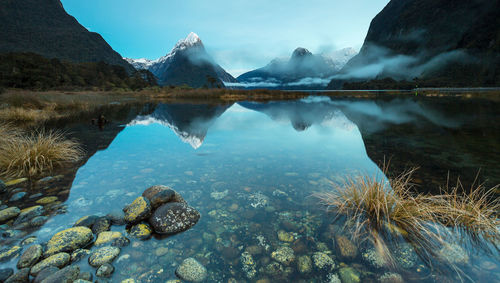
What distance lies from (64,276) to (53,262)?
2.07 feet

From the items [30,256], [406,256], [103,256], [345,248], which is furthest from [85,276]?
[406,256]

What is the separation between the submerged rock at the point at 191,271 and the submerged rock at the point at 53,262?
5.94 ft

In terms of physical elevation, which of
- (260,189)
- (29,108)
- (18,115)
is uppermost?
(29,108)

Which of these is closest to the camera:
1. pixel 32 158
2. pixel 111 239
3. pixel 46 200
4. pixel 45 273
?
pixel 45 273

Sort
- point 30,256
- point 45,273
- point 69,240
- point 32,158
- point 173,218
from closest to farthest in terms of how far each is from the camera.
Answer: point 45,273, point 30,256, point 69,240, point 173,218, point 32,158

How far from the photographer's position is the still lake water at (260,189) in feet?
11.3

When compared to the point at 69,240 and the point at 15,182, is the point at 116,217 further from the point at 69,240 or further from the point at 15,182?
the point at 15,182

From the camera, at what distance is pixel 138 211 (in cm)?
473

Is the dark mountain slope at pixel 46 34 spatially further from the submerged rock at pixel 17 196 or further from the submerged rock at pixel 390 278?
the submerged rock at pixel 390 278

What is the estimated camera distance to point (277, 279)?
3.31 meters

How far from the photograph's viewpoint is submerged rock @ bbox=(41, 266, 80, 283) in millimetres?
2820

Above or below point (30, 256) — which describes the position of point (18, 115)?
above

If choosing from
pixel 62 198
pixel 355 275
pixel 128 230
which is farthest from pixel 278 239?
pixel 62 198

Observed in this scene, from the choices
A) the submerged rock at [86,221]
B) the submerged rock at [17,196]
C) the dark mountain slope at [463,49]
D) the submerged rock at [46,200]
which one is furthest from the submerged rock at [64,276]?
the dark mountain slope at [463,49]
